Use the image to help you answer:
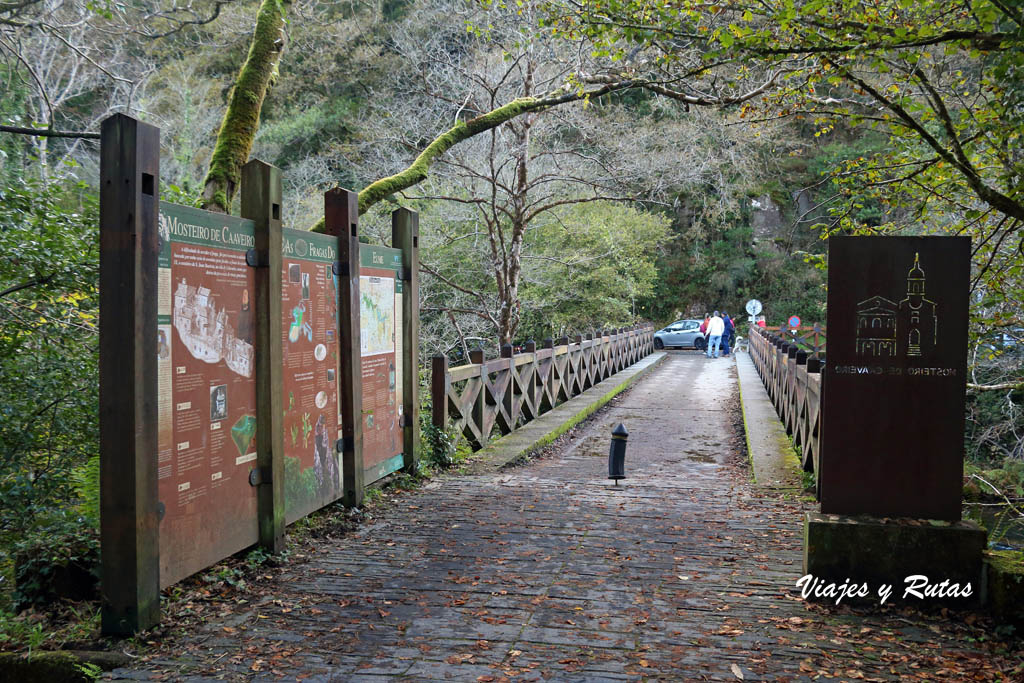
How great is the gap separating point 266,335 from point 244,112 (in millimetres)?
5804

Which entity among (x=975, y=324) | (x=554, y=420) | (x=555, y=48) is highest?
(x=555, y=48)

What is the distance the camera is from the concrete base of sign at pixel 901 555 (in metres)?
4.59

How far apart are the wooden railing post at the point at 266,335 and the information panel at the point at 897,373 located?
11.4 feet

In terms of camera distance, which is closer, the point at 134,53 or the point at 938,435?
the point at 938,435

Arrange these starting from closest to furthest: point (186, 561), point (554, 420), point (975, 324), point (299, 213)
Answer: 1. point (186, 561)
2. point (975, 324)
3. point (554, 420)
4. point (299, 213)

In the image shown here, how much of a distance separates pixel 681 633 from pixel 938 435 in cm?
193

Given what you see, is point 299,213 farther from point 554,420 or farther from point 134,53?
point 554,420

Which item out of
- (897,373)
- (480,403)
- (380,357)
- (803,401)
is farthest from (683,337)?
(897,373)

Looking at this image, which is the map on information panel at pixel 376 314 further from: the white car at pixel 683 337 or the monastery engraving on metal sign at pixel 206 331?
the white car at pixel 683 337

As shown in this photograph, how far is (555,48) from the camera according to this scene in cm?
1473

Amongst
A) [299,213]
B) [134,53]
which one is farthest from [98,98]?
[299,213]

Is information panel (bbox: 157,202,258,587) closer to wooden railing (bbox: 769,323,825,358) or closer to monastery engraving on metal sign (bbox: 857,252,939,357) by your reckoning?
monastery engraving on metal sign (bbox: 857,252,939,357)

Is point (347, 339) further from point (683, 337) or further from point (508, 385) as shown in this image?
point (683, 337)

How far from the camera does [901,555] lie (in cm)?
466
